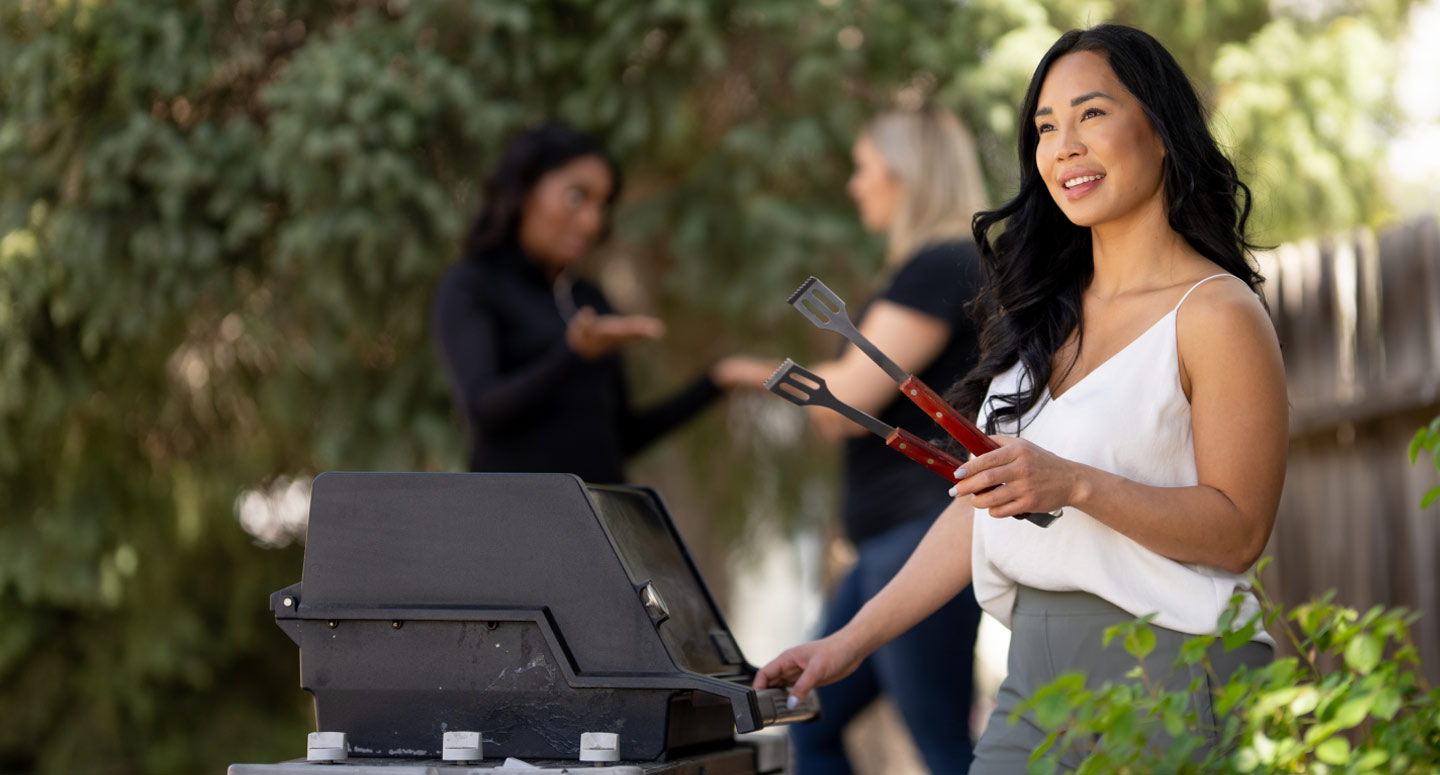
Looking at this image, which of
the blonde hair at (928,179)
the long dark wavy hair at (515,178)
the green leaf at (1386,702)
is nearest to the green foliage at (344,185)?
the long dark wavy hair at (515,178)

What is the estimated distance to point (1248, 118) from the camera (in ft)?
15.5

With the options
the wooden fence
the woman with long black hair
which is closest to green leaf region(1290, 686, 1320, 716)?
the woman with long black hair

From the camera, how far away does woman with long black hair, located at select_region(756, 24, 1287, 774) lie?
167 cm

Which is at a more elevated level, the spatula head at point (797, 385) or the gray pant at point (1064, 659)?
the spatula head at point (797, 385)

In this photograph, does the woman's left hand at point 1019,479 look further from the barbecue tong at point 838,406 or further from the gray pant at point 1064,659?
the gray pant at point 1064,659

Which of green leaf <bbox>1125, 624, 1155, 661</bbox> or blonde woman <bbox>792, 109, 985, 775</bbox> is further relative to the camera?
blonde woman <bbox>792, 109, 985, 775</bbox>

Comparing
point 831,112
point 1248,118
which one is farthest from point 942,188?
point 1248,118

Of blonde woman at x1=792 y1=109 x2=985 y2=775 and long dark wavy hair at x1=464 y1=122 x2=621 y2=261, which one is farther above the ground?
long dark wavy hair at x1=464 y1=122 x2=621 y2=261

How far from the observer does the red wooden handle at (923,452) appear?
67.3 inches

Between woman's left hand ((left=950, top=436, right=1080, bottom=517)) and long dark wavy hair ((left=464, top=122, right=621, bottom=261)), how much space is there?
206 cm

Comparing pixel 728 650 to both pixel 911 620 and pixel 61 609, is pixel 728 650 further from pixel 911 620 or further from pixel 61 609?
pixel 61 609

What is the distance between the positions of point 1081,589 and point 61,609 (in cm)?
485

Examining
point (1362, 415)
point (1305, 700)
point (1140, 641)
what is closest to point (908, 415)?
point (1362, 415)

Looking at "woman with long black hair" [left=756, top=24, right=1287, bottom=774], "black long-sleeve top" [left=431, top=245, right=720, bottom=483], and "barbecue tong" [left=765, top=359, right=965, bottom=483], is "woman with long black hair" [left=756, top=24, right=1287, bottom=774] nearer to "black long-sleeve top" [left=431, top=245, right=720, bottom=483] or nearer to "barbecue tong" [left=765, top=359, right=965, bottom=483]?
"barbecue tong" [left=765, top=359, right=965, bottom=483]
